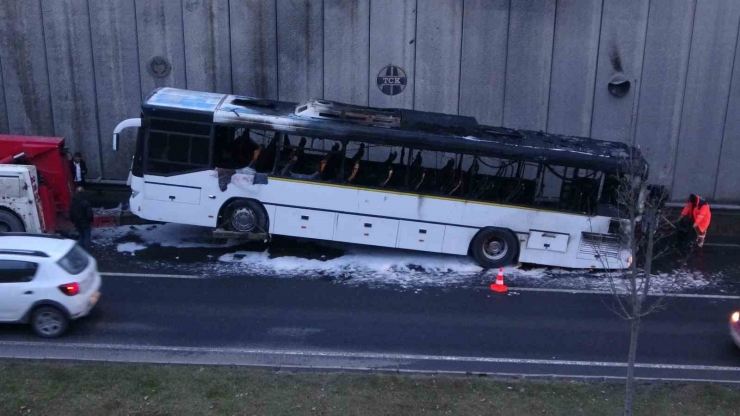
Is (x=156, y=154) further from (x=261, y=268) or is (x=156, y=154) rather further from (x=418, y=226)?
(x=418, y=226)

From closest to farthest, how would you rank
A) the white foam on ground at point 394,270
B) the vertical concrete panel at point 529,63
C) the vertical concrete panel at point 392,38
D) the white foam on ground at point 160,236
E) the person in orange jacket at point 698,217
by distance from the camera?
1. the white foam on ground at point 394,270
2. the white foam on ground at point 160,236
3. the person in orange jacket at point 698,217
4. the vertical concrete panel at point 529,63
5. the vertical concrete panel at point 392,38

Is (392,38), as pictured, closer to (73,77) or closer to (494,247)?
(494,247)

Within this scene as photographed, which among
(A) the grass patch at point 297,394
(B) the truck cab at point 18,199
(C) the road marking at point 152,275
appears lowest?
(C) the road marking at point 152,275

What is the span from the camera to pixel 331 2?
1884cm

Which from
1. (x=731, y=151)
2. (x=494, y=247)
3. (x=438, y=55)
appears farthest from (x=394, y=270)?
(x=731, y=151)

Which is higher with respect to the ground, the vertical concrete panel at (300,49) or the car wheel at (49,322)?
the vertical concrete panel at (300,49)

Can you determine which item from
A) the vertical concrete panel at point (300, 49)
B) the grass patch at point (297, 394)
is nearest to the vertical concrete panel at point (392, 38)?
the vertical concrete panel at point (300, 49)

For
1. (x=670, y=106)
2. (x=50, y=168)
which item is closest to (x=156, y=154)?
(x=50, y=168)

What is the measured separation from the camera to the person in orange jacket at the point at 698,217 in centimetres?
1670

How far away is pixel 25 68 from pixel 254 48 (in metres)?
5.83

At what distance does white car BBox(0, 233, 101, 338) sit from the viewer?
10.6m

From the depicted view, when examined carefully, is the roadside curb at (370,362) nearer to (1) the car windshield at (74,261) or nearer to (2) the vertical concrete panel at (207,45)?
(1) the car windshield at (74,261)

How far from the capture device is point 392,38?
19.0 meters

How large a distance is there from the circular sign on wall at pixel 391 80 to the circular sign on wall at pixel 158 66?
17.7 feet
